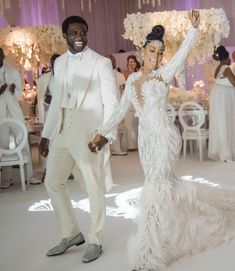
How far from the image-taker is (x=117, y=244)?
153 inches

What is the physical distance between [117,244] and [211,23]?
5.21 m

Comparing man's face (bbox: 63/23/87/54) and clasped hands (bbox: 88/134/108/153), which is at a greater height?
man's face (bbox: 63/23/87/54)

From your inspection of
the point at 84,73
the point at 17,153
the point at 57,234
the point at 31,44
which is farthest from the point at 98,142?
the point at 31,44

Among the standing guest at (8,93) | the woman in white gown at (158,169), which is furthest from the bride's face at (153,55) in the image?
the standing guest at (8,93)

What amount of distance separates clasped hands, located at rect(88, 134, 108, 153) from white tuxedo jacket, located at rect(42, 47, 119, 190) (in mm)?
81

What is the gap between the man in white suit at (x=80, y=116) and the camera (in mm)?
3467

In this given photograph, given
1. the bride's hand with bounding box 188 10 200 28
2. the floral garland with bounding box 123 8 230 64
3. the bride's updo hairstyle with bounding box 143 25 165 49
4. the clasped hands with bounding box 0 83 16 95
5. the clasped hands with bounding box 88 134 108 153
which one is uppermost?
the floral garland with bounding box 123 8 230 64

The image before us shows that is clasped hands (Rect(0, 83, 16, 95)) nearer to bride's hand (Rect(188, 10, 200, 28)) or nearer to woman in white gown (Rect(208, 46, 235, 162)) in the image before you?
woman in white gown (Rect(208, 46, 235, 162))

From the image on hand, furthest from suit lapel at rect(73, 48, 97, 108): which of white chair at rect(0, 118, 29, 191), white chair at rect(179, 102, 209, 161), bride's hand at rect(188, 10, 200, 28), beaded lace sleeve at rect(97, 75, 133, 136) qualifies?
white chair at rect(179, 102, 209, 161)

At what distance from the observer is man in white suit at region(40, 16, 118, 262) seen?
3467 mm

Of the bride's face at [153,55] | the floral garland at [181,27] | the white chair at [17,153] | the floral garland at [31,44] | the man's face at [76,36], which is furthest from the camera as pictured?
the floral garland at [31,44]

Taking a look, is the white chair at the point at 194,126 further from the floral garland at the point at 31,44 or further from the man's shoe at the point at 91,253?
the man's shoe at the point at 91,253

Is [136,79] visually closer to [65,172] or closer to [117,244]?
[65,172]

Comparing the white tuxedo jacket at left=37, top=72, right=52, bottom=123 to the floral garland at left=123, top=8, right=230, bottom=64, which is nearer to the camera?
the white tuxedo jacket at left=37, top=72, right=52, bottom=123
